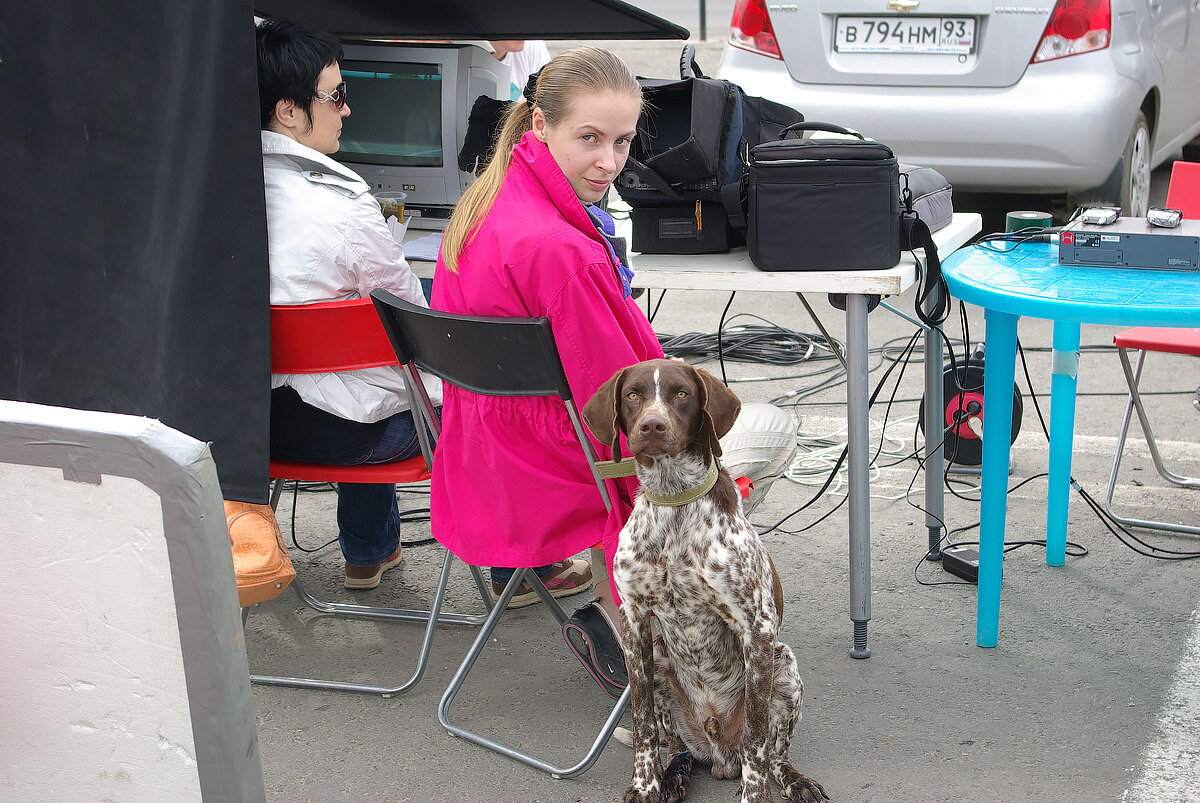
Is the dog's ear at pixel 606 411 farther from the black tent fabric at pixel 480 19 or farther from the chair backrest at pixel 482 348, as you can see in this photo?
the black tent fabric at pixel 480 19

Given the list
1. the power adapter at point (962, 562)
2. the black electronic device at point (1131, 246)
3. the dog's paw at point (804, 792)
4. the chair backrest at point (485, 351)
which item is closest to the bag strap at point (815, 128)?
the black electronic device at point (1131, 246)

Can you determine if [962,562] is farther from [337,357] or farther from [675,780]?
[337,357]

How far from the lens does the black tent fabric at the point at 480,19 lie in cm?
360

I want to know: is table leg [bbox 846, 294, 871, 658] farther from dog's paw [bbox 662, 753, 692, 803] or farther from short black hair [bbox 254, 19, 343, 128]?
short black hair [bbox 254, 19, 343, 128]

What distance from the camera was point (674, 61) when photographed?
42.1ft

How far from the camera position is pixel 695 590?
2338 mm

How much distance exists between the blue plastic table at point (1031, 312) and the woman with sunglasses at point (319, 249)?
1474 millimetres

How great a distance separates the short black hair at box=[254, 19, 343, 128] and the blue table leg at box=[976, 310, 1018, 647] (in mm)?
1922

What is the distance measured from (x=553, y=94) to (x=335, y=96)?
0.89 m

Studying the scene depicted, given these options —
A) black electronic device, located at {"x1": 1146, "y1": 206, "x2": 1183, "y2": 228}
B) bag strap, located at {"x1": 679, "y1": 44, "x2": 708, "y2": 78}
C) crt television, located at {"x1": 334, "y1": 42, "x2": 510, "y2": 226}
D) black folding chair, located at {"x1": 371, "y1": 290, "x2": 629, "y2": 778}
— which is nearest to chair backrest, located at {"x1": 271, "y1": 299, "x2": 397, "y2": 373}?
black folding chair, located at {"x1": 371, "y1": 290, "x2": 629, "y2": 778}

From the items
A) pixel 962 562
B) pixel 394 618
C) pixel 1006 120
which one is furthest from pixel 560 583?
pixel 1006 120

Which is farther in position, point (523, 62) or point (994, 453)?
point (523, 62)

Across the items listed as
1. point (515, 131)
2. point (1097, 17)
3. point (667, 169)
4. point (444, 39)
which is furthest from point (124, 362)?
point (1097, 17)

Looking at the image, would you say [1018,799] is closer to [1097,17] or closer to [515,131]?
[515,131]
